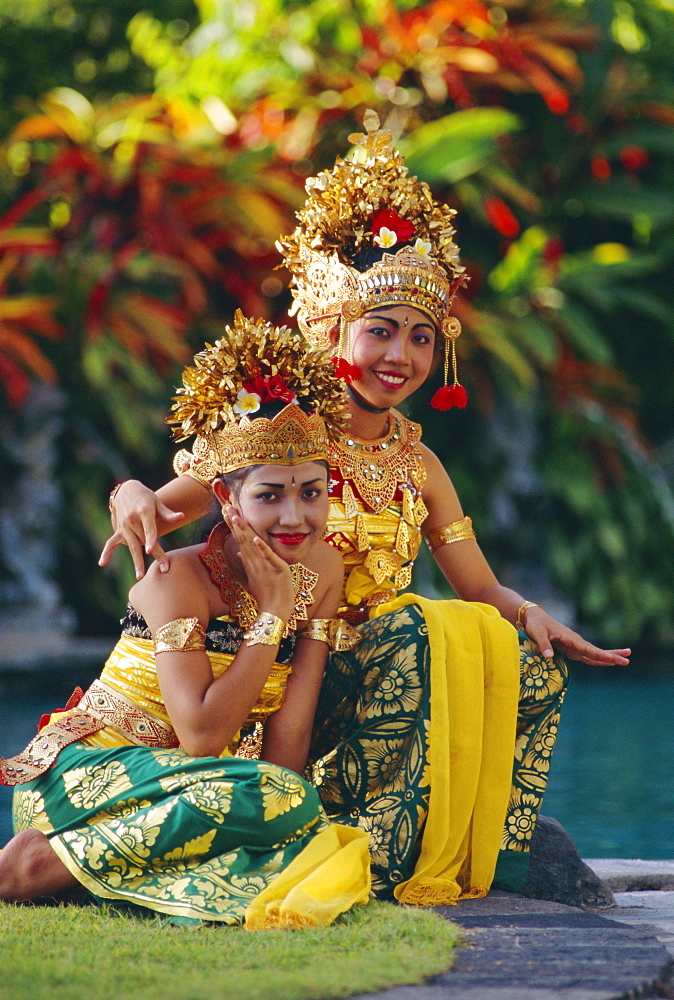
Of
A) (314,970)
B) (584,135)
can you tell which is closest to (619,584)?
(584,135)

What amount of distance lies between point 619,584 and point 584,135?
3.98 meters

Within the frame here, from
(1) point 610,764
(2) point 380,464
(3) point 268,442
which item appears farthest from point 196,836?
(1) point 610,764

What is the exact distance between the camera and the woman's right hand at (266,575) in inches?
A: 109

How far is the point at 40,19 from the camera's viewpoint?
11.8 metres

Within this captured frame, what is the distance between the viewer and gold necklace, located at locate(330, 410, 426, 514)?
3.20 meters

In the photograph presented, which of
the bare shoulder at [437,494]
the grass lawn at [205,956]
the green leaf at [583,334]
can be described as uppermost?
the green leaf at [583,334]

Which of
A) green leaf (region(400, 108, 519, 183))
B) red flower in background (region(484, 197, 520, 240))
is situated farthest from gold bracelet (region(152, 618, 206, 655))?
red flower in background (region(484, 197, 520, 240))

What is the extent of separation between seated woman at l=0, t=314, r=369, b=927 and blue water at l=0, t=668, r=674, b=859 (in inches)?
51.4

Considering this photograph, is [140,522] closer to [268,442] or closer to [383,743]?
[268,442]

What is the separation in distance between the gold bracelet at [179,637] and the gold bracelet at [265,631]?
11 cm

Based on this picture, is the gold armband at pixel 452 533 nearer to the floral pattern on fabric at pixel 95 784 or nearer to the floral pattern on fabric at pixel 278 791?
the floral pattern on fabric at pixel 278 791

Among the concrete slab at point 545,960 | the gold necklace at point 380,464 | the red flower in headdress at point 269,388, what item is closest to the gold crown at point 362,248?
the gold necklace at point 380,464

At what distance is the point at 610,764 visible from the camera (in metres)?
5.53

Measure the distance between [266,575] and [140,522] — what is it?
309 millimetres
